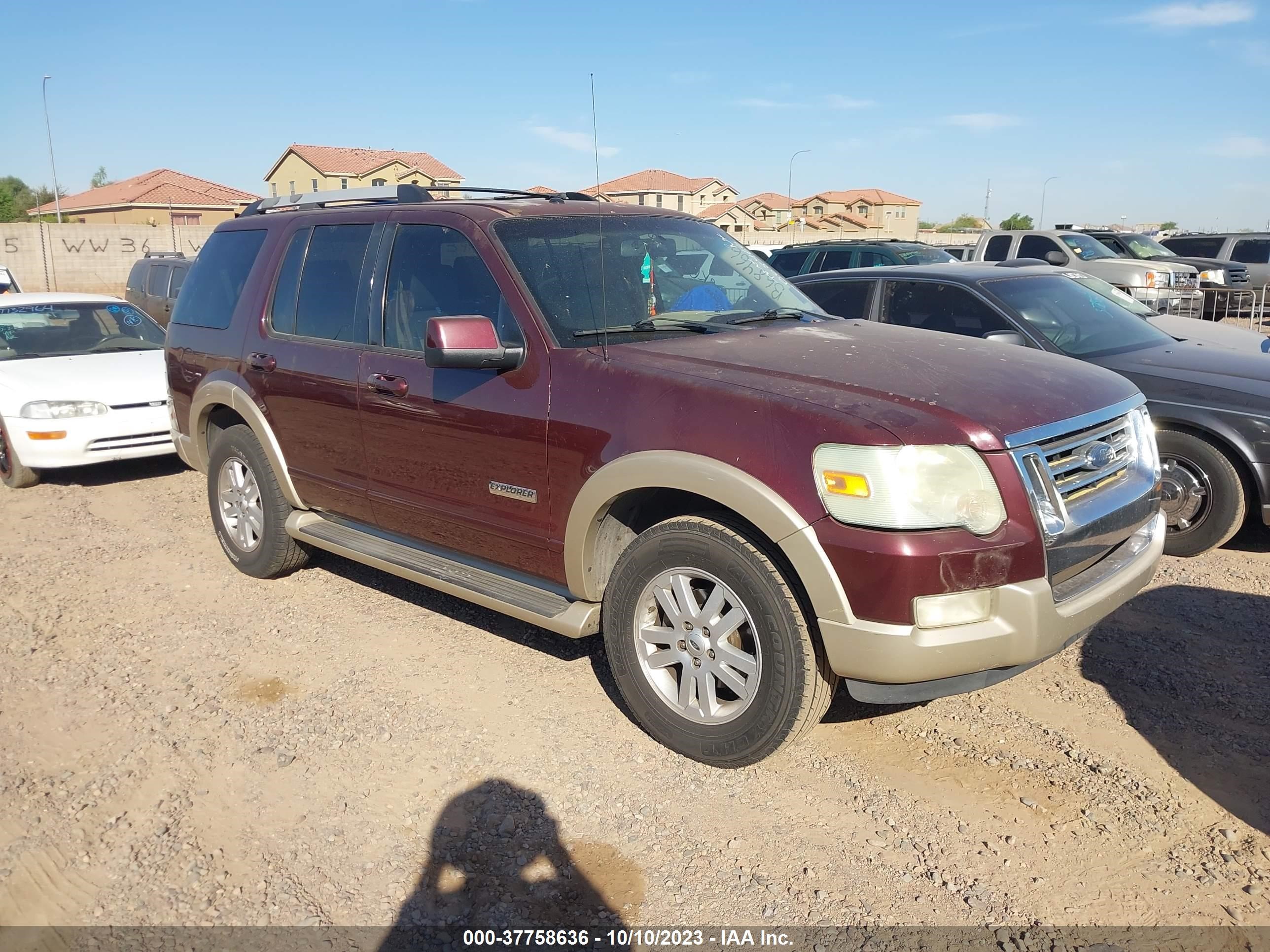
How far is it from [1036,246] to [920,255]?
136 inches

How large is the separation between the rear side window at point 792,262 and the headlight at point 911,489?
41.2 feet

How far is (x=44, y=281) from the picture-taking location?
3300 cm

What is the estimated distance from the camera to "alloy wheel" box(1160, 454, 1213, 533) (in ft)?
18.9

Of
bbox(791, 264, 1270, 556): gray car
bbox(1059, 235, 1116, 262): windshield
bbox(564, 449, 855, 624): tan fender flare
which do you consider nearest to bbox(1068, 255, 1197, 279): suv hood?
bbox(1059, 235, 1116, 262): windshield

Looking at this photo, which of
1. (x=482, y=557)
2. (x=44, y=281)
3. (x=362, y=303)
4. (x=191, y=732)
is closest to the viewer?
(x=191, y=732)

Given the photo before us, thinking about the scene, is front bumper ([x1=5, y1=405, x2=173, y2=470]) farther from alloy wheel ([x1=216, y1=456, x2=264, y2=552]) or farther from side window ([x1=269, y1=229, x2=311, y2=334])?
side window ([x1=269, y1=229, x2=311, y2=334])

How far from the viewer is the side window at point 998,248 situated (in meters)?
16.7

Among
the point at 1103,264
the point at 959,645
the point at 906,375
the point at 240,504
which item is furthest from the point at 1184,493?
the point at 1103,264

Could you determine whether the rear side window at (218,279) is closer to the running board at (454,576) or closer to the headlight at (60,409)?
the running board at (454,576)

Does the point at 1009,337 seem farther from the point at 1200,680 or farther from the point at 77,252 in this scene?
the point at 77,252

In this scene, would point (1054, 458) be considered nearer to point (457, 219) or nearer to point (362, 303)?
point (457, 219)

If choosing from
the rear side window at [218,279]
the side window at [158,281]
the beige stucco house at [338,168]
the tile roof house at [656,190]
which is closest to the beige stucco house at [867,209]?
the tile roof house at [656,190]

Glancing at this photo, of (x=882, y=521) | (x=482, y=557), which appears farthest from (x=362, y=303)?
(x=882, y=521)

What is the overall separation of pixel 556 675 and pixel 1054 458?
230 centimetres
